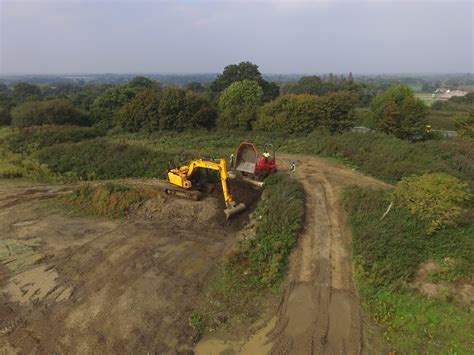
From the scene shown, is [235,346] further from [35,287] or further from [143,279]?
[35,287]

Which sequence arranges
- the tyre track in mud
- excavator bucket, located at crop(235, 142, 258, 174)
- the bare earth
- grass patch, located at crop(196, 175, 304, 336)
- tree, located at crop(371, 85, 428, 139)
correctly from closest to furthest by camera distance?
the tyre track in mud
the bare earth
grass patch, located at crop(196, 175, 304, 336)
excavator bucket, located at crop(235, 142, 258, 174)
tree, located at crop(371, 85, 428, 139)

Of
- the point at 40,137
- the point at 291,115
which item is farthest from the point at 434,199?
the point at 40,137

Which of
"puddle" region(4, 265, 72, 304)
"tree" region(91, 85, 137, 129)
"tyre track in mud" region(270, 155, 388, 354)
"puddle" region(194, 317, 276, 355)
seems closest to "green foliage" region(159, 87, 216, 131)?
"tree" region(91, 85, 137, 129)

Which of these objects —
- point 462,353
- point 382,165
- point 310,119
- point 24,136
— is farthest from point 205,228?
point 24,136

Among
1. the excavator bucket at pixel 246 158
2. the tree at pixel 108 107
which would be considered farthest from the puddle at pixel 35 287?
the tree at pixel 108 107

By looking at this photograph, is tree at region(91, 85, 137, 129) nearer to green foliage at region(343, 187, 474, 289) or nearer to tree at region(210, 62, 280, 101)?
tree at region(210, 62, 280, 101)

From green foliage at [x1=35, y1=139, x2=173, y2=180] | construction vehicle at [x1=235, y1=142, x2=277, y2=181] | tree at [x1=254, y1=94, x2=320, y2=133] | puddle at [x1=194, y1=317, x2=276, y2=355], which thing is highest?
tree at [x1=254, y1=94, x2=320, y2=133]

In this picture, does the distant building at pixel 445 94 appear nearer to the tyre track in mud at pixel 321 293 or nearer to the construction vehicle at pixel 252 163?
the construction vehicle at pixel 252 163
